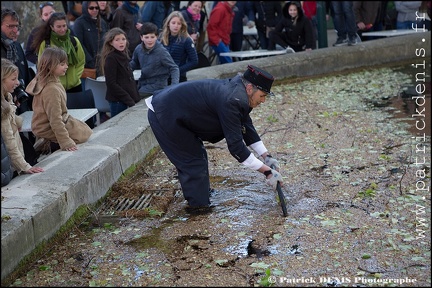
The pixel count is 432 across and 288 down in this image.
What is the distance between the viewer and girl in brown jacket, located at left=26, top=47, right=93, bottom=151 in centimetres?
769

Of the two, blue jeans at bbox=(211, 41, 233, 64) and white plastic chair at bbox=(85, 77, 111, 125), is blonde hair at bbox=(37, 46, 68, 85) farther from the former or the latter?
blue jeans at bbox=(211, 41, 233, 64)

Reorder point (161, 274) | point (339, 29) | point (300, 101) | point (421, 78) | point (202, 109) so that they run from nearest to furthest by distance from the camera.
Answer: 1. point (161, 274)
2. point (202, 109)
3. point (300, 101)
4. point (421, 78)
5. point (339, 29)

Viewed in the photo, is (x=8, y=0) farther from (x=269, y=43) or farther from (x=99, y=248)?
(x=99, y=248)

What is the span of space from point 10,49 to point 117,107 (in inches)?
64.1

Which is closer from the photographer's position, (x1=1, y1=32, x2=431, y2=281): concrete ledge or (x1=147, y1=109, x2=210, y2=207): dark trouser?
(x1=1, y1=32, x2=431, y2=281): concrete ledge

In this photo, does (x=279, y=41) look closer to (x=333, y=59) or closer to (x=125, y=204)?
(x=333, y=59)

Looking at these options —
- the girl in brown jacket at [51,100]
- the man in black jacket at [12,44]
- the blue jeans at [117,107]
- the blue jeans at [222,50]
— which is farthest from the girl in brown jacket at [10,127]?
the blue jeans at [222,50]

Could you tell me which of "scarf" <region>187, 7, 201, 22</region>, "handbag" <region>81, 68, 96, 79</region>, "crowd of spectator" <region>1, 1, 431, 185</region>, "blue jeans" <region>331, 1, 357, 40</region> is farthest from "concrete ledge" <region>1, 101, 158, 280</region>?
"blue jeans" <region>331, 1, 357, 40</region>

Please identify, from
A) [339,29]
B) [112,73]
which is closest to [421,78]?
[339,29]

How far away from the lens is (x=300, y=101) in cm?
1203

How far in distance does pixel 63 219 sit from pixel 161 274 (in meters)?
1.18

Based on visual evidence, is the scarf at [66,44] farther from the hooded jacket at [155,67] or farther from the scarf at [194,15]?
the scarf at [194,15]

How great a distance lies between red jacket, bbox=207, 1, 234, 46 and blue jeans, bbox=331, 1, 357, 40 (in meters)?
1.89

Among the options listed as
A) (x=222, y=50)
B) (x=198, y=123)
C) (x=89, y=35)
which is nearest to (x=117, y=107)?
(x=89, y=35)
